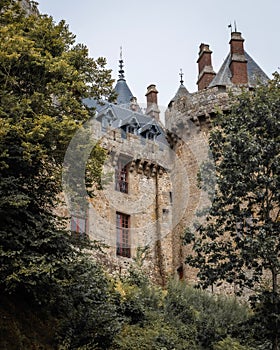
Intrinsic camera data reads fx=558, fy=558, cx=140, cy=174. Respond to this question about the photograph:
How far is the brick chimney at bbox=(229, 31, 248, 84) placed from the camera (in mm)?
22359

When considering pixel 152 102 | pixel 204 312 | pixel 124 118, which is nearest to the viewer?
pixel 204 312

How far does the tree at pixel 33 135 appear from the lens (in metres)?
10.7

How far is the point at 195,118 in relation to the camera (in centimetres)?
2211

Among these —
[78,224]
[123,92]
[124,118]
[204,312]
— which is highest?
[123,92]

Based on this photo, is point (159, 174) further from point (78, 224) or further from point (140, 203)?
point (78, 224)

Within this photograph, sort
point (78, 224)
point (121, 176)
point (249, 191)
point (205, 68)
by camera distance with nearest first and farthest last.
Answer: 1. point (249, 191)
2. point (78, 224)
3. point (121, 176)
4. point (205, 68)

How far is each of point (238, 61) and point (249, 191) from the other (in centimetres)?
1054

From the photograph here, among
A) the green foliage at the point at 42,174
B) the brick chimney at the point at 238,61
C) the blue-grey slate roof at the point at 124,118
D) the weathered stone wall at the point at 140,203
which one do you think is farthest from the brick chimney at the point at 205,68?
the green foliage at the point at 42,174

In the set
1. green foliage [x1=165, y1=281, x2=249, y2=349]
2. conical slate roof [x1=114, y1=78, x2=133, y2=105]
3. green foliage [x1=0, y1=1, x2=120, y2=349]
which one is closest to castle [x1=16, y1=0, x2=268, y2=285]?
green foliage [x1=165, y1=281, x2=249, y2=349]

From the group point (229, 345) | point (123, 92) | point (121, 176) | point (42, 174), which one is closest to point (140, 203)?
point (121, 176)

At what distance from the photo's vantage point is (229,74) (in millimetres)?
22906

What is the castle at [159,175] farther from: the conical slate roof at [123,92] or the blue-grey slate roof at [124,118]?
the conical slate roof at [123,92]

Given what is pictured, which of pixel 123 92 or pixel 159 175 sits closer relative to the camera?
pixel 159 175

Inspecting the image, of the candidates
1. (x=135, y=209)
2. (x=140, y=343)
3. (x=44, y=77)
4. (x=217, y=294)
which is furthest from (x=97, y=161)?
(x=135, y=209)
